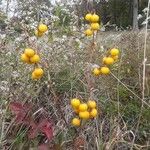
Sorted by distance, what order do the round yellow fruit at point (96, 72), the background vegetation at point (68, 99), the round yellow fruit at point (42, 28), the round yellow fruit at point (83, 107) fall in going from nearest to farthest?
the round yellow fruit at point (83, 107), the round yellow fruit at point (42, 28), the round yellow fruit at point (96, 72), the background vegetation at point (68, 99)

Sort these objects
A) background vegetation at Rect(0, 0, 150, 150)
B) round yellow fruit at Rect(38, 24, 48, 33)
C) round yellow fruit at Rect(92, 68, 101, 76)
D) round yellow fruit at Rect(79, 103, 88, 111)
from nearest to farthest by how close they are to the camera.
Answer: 1. round yellow fruit at Rect(79, 103, 88, 111)
2. round yellow fruit at Rect(38, 24, 48, 33)
3. round yellow fruit at Rect(92, 68, 101, 76)
4. background vegetation at Rect(0, 0, 150, 150)

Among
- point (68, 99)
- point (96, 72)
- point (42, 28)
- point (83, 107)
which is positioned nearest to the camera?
point (83, 107)

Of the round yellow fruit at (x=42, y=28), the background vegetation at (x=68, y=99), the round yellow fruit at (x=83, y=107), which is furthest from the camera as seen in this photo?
the background vegetation at (x=68, y=99)

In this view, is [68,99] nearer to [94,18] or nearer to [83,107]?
[94,18]

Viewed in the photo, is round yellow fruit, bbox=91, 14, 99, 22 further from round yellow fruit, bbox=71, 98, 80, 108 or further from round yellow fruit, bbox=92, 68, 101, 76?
round yellow fruit, bbox=71, 98, 80, 108

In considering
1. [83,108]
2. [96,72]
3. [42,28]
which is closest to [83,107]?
[83,108]

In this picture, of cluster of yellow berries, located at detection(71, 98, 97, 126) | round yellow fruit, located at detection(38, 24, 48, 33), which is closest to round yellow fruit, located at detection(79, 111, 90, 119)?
cluster of yellow berries, located at detection(71, 98, 97, 126)

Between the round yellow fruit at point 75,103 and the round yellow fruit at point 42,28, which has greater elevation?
the round yellow fruit at point 42,28

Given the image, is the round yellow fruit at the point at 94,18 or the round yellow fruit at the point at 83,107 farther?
the round yellow fruit at the point at 94,18

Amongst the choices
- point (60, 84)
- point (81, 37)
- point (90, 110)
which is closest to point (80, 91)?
point (60, 84)

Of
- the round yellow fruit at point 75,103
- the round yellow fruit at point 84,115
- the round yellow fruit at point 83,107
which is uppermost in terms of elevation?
the round yellow fruit at point 75,103

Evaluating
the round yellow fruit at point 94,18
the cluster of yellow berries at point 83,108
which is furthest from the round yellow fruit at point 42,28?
the cluster of yellow berries at point 83,108

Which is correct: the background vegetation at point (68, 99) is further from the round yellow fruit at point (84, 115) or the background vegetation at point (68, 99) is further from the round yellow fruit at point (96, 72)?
the round yellow fruit at point (84, 115)
